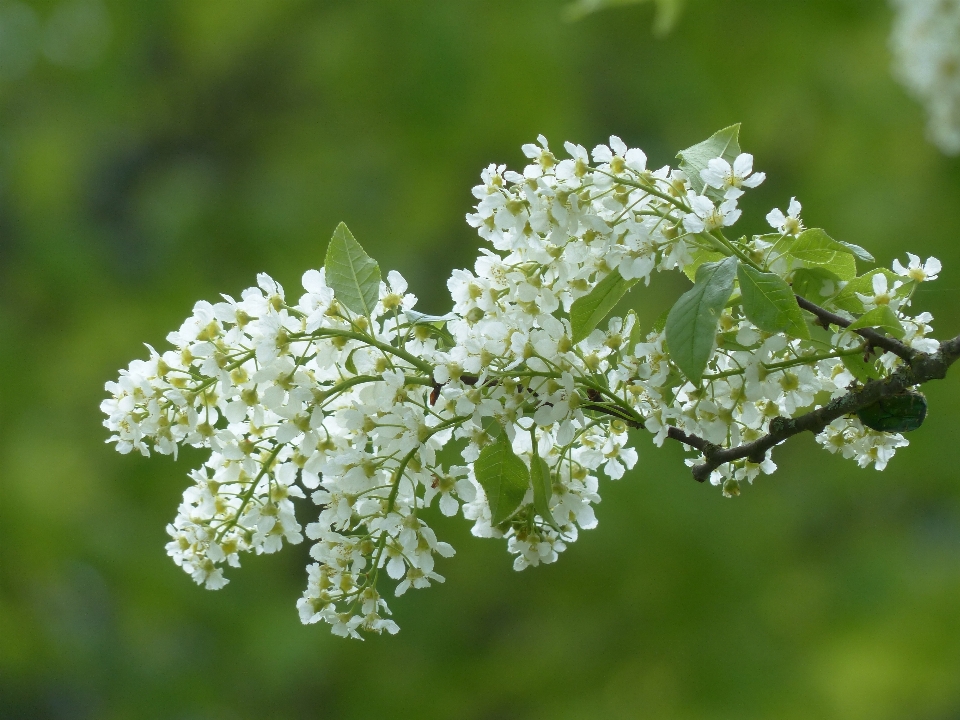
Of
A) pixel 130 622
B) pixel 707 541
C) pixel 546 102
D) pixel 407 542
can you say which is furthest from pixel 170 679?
pixel 407 542

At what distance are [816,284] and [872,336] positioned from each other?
0.29 ft

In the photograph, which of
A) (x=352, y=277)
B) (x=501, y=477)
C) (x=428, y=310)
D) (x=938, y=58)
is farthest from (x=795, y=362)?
(x=428, y=310)

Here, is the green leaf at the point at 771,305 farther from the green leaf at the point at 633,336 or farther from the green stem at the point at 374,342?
the green stem at the point at 374,342

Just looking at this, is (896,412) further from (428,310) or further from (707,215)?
(428,310)

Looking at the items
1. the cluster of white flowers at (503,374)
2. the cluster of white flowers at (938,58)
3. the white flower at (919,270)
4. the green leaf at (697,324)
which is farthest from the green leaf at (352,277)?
the cluster of white flowers at (938,58)

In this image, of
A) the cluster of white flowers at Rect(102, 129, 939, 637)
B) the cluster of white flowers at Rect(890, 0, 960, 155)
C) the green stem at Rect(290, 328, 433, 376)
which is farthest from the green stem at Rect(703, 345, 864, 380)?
the cluster of white flowers at Rect(890, 0, 960, 155)

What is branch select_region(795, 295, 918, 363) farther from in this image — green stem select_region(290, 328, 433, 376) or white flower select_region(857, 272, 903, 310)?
green stem select_region(290, 328, 433, 376)

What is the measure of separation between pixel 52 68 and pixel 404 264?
2420 millimetres

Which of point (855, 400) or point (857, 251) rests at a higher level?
point (857, 251)

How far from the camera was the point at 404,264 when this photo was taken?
4238 millimetres

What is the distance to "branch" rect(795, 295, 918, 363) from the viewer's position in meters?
0.92

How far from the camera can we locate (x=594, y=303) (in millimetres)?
977

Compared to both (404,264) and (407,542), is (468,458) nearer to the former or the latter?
(407,542)

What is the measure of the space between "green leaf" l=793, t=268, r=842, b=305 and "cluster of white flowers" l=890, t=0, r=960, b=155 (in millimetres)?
1315
